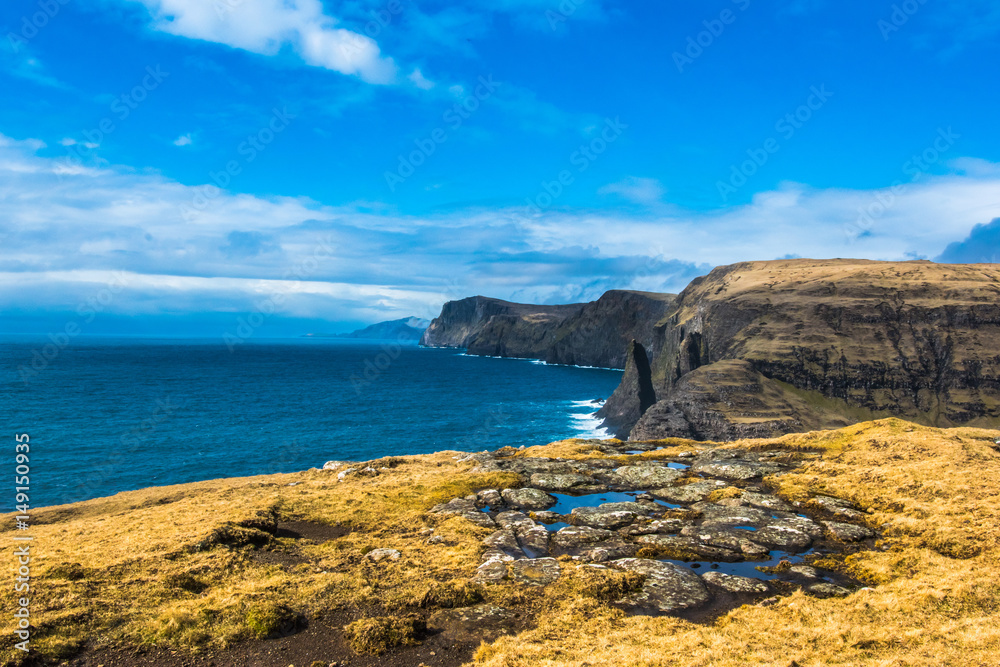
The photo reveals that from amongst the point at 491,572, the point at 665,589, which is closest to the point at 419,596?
the point at 491,572

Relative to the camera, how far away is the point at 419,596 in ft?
52.6

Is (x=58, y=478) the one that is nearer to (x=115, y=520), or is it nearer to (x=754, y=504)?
(x=115, y=520)

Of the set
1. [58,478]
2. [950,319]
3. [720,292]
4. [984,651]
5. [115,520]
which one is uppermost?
[720,292]

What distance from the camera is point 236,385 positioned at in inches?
6235

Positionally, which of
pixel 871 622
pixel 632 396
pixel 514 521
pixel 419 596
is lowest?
pixel 632 396

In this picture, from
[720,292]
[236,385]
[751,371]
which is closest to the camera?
[751,371]

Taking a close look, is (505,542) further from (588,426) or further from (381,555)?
(588,426)

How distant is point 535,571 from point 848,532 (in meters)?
13.9

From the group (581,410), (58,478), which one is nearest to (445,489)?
(58,478)

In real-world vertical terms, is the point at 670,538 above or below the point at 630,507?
above

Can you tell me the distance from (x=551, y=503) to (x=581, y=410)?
105 meters

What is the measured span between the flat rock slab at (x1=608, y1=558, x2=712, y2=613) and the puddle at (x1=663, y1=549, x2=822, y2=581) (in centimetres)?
84

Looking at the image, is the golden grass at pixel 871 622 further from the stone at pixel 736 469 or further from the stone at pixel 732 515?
the stone at pixel 736 469

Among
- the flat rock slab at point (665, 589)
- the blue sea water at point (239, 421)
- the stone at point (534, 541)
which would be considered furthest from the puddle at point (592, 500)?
the blue sea water at point (239, 421)
